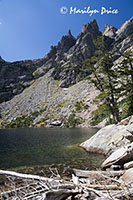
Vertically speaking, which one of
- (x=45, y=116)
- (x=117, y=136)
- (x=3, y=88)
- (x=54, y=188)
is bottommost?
(x=117, y=136)

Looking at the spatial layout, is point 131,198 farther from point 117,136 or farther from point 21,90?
point 21,90

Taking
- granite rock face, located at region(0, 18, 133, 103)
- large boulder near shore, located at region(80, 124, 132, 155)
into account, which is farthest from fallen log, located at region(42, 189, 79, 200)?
granite rock face, located at region(0, 18, 133, 103)

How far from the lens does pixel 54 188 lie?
12.9 ft

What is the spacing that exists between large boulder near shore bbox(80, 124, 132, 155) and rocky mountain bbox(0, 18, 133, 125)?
166 feet

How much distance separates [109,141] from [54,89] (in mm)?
123556

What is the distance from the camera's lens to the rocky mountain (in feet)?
297

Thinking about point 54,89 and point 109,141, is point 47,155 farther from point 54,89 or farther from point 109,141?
point 54,89

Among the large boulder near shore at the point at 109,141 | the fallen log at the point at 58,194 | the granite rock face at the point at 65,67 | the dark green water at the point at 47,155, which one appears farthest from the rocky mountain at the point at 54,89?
the fallen log at the point at 58,194

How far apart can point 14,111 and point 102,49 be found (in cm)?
11230

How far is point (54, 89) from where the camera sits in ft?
452

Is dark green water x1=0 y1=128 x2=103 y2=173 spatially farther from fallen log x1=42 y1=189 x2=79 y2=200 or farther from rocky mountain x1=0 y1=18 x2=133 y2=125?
rocky mountain x1=0 y1=18 x2=133 y2=125

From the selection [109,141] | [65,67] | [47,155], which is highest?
[65,67]

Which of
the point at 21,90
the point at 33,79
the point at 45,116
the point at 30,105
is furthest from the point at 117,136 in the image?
the point at 33,79

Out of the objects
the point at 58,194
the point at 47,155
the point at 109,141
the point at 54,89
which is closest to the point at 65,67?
the point at 54,89
